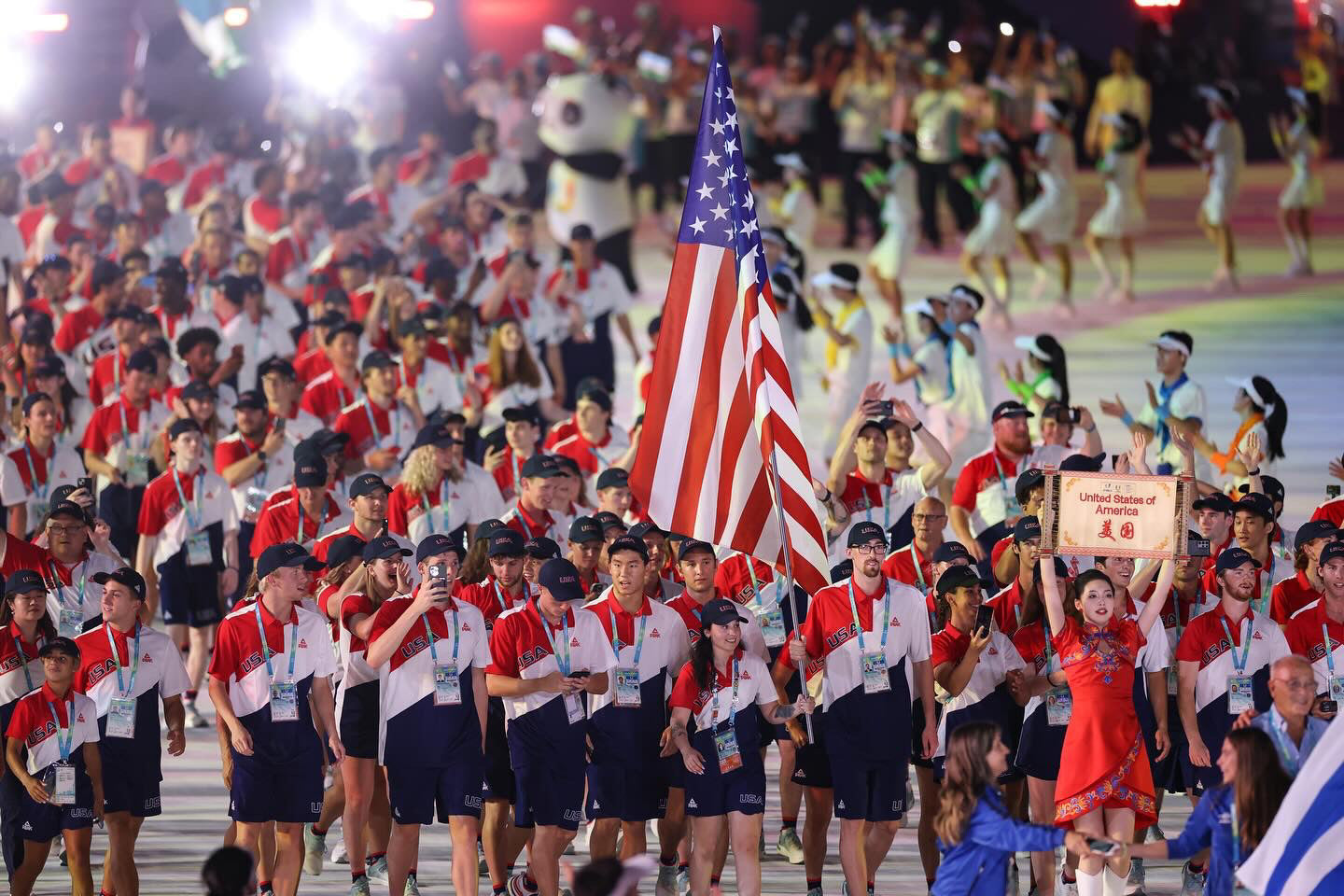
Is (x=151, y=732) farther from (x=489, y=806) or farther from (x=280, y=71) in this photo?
(x=280, y=71)

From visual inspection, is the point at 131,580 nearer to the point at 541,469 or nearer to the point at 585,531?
the point at 585,531

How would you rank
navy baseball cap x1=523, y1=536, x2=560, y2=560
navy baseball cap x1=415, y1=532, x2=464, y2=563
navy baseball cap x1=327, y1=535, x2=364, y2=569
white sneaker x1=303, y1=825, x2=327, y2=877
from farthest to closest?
white sneaker x1=303, y1=825, x2=327, y2=877 < navy baseball cap x1=327, y1=535, x2=364, y2=569 < navy baseball cap x1=523, y1=536, x2=560, y2=560 < navy baseball cap x1=415, y1=532, x2=464, y2=563

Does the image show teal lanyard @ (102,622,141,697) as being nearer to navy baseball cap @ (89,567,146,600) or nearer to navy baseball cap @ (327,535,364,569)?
navy baseball cap @ (89,567,146,600)

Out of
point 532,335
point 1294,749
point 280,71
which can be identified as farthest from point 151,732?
point 280,71

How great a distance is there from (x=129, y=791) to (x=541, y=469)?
9.15 feet

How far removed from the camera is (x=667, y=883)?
34.3ft

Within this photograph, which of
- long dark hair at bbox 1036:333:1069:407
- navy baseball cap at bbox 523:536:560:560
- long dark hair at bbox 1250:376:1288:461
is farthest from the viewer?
long dark hair at bbox 1036:333:1069:407

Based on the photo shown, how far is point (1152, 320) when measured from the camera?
22.0 m

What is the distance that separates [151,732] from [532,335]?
8.07 meters

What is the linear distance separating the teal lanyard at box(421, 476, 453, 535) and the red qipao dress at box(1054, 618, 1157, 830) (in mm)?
3795

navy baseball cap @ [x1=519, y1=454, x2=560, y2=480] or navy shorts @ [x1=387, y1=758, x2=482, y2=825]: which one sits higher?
navy baseball cap @ [x1=519, y1=454, x2=560, y2=480]

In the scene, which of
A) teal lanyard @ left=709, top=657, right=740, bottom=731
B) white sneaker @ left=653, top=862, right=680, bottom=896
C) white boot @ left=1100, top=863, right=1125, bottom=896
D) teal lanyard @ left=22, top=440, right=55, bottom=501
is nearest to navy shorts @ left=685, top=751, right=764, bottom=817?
teal lanyard @ left=709, top=657, right=740, bottom=731

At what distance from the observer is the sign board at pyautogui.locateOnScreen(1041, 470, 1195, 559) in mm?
9914

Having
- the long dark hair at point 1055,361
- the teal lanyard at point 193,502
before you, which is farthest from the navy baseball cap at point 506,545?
the long dark hair at point 1055,361
